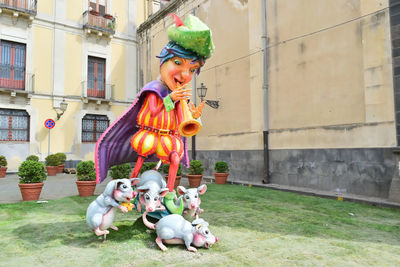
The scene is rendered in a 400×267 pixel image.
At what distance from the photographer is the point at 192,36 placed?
411 cm

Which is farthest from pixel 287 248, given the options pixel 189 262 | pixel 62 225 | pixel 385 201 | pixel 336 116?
pixel 336 116

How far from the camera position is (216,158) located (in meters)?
12.3

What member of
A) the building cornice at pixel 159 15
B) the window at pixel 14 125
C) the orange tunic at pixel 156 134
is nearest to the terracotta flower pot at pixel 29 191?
the orange tunic at pixel 156 134

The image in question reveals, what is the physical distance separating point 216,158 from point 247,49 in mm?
4573

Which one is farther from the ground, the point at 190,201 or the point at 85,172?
the point at 85,172

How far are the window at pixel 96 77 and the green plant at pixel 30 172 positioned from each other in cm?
1041

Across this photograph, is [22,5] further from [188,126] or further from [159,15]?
[188,126]

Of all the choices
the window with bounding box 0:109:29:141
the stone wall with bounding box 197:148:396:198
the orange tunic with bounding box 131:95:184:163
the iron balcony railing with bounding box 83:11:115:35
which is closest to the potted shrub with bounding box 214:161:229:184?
the stone wall with bounding box 197:148:396:198

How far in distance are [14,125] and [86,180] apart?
9347 millimetres

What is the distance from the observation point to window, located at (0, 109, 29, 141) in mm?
13961

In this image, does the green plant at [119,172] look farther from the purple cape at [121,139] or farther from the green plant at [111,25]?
the green plant at [111,25]

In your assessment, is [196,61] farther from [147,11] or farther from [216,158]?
[147,11]

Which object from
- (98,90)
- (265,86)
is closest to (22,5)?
(98,90)

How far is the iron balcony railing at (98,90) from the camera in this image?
652 inches
